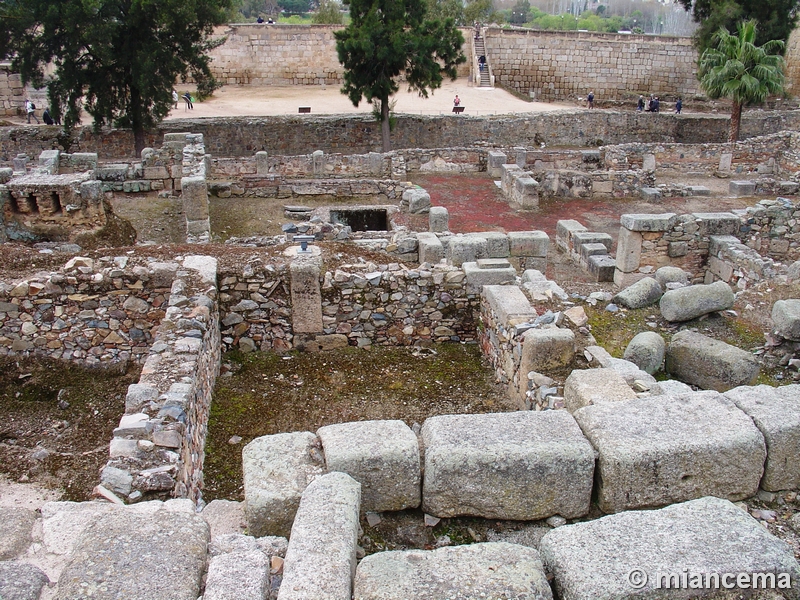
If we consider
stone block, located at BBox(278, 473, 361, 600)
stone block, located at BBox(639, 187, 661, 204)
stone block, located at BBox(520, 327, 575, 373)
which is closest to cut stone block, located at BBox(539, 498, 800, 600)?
stone block, located at BBox(278, 473, 361, 600)

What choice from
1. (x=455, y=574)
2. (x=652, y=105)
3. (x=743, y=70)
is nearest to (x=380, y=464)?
(x=455, y=574)

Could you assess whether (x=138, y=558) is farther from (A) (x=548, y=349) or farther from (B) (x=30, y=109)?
(B) (x=30, y=109)

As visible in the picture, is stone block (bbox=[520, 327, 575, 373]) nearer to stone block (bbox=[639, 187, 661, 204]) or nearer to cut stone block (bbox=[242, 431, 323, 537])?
cut stone block (bbox=[242, 431, 323, 537])

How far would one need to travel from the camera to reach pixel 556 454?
3891mm

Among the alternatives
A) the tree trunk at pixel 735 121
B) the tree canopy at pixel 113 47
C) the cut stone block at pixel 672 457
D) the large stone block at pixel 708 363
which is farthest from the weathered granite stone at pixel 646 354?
the tree trunk at pixel 735 121

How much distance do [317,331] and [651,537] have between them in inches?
208

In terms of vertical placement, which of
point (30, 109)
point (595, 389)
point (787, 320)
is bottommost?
point (787, 320)

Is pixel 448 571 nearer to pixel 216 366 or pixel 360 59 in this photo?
pixel 216 366

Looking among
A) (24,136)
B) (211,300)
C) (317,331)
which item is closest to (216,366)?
(211,300)

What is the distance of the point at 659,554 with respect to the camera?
10.6 feet

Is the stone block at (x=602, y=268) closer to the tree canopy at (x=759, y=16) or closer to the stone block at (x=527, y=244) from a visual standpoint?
the stone block at (x=527, y=244)

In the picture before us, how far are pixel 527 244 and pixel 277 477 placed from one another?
870 centimetres

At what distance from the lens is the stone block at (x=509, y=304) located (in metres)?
7.08

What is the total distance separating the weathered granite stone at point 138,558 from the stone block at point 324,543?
46 cm
